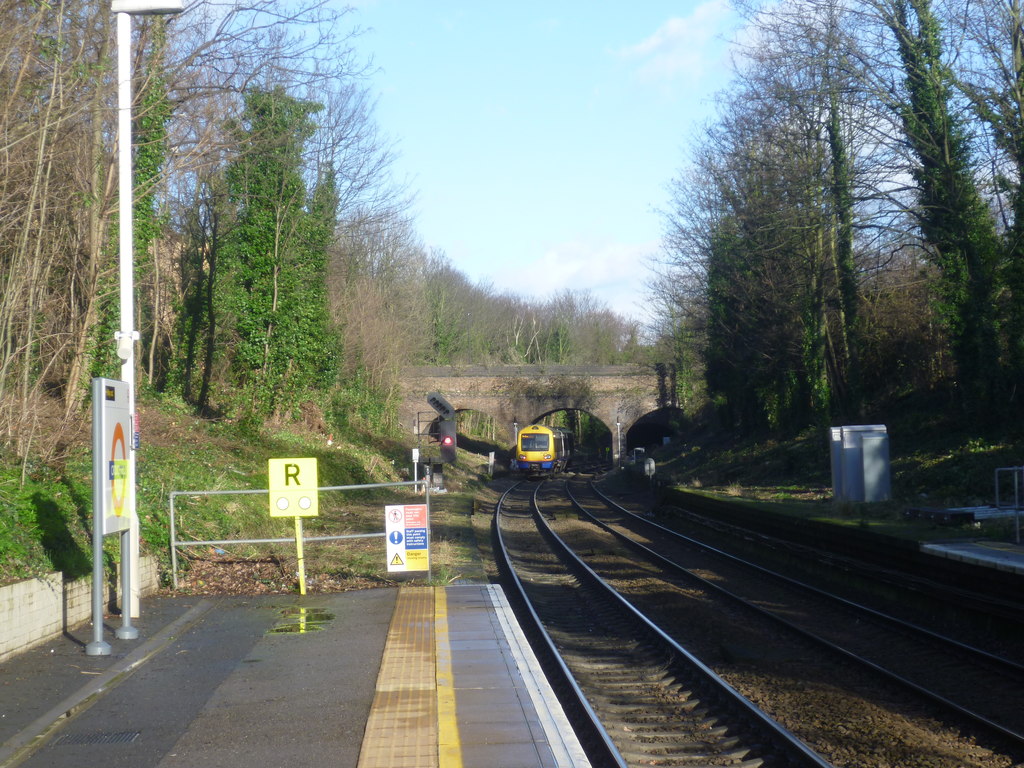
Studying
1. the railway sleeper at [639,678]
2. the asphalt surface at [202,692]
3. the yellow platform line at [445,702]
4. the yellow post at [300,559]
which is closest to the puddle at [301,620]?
the asphalt surface at [202,692]

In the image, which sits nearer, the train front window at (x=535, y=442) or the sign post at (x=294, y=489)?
the sign post at (x=294, y=489)

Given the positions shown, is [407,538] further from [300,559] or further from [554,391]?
[554,391]

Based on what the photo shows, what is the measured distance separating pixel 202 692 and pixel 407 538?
184 inches

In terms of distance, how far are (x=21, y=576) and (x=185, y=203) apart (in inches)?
876

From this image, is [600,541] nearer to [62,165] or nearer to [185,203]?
[62,165]

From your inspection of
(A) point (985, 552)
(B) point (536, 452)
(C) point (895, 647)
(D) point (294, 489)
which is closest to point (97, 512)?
(D) point (294, 489)

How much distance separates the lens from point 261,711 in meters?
6.78

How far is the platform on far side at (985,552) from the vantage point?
10281 mm

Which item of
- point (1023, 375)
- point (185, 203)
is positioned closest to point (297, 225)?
point (185, 203)

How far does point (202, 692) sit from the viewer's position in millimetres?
7312

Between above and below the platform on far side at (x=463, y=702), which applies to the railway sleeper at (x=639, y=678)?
below

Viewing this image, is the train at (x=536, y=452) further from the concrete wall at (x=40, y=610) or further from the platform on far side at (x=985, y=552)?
the concrete wall at (x=40, y=610)

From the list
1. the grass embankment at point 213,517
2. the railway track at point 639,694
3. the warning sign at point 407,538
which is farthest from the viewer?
the warning sign at point 407,538

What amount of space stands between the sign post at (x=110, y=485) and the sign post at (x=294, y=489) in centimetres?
219
